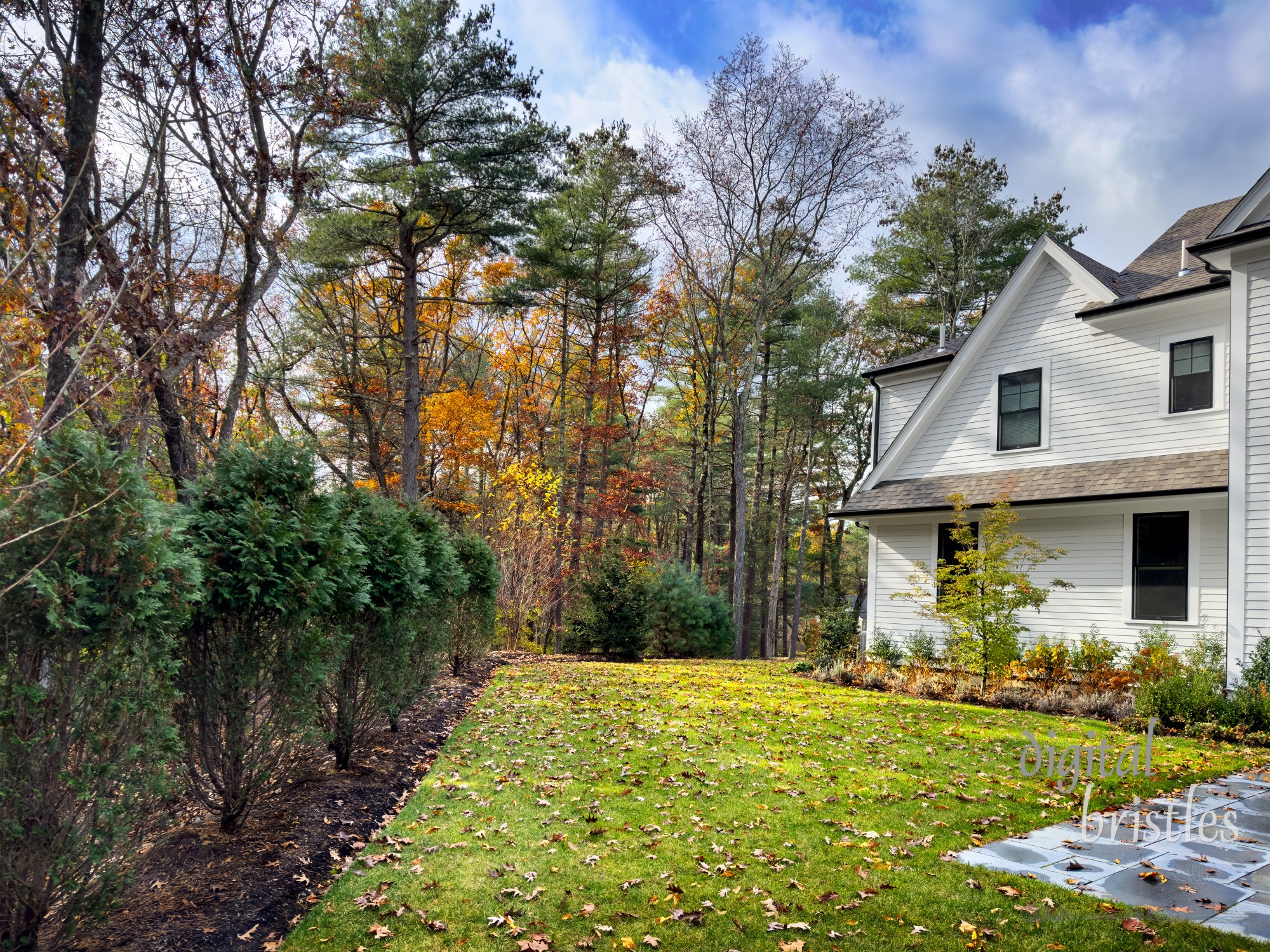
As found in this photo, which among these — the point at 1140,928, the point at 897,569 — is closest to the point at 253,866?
the point at 1140,928

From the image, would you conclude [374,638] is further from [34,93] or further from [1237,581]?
[1237,581]

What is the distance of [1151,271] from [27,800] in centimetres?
1605

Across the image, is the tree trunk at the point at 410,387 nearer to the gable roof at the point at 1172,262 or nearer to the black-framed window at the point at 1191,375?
the gable roof at the point at 1172,262

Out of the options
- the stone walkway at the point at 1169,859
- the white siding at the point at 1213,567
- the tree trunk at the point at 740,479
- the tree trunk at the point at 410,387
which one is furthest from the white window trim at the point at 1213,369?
the tree trunk at the point at 410,387

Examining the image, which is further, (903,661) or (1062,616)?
(903,661)

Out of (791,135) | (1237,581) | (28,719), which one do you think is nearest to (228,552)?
(28,719)

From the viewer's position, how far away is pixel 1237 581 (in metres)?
9.70

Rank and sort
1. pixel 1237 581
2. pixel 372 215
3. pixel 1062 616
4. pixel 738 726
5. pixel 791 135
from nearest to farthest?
pixel 738 726 → pixel 1237 581 → pixel 1062 616 → pixel 372 215 → pixel 791 135

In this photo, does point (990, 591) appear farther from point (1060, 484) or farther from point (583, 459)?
point (583, 459)

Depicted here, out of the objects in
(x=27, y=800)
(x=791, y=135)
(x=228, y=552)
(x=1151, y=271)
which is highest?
(x=791, y=135)

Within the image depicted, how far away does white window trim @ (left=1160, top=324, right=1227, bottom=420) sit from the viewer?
36.9 ft

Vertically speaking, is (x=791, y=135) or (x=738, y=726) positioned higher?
(x=791, y=135)

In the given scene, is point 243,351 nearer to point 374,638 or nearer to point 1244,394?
point 374,638

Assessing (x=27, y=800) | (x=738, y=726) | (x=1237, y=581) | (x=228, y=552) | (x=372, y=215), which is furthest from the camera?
(x=372, y=215)
